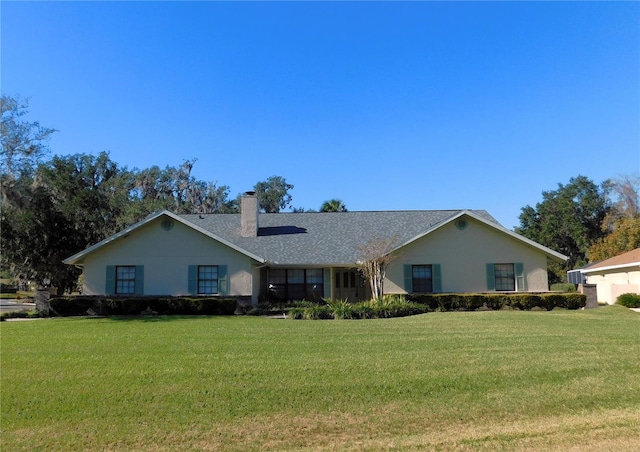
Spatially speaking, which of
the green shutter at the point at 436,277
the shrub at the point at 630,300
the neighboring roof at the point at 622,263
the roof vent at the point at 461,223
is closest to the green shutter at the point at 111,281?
the green shutter at the point at 436,277

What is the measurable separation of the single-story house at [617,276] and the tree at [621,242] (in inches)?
300

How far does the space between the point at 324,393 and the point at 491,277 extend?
16848 millimetres

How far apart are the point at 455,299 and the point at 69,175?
2665 cm

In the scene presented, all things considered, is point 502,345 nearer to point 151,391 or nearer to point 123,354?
point 151,391

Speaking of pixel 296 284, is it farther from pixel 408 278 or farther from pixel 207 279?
pixel 408 278

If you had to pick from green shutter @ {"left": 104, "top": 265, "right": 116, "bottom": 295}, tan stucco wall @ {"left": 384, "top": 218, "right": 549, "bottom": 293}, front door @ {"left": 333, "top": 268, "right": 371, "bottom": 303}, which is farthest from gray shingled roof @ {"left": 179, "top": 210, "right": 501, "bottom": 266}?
green shutter @ {"left": 104, "top": 265, "right": 116, "bottom": 295}

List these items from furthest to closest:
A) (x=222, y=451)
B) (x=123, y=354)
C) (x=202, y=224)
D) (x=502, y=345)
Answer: (x=202, y=224) < (x=502, y=345) < (x=123, y=354) < (x=222, y=451)

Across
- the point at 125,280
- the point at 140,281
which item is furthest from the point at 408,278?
the point at 125,280

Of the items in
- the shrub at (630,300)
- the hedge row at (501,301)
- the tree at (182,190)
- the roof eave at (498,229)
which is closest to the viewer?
the hedge row at (501,301)

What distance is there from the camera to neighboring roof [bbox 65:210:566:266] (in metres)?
22.2

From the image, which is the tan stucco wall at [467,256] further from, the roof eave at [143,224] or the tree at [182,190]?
the tree at [182,190]

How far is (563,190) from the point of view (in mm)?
50688

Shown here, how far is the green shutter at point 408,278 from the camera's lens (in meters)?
22.1

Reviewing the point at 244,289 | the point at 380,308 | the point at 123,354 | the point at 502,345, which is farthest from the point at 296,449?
the point at 244,289
